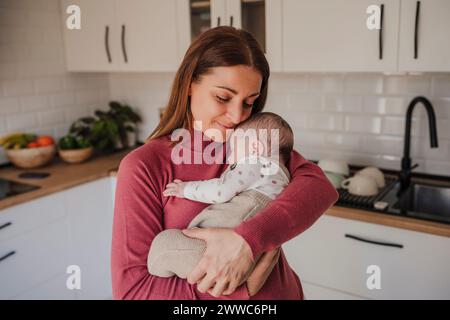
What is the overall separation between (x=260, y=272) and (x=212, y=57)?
451mm

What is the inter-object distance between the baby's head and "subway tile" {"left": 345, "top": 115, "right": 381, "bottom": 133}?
139 cm

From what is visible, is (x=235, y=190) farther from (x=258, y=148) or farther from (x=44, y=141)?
(x=44, y=141)

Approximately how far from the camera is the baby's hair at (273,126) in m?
1.10

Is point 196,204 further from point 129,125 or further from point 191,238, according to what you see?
point 129,125

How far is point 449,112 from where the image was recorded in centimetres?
219

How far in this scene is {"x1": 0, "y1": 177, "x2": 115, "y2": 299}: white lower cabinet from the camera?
2176 mm

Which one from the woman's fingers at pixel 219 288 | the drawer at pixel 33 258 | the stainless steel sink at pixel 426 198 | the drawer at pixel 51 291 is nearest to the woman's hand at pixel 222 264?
the woman's fingers at pixel 219 288

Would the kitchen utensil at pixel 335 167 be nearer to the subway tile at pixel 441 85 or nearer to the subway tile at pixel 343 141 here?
the subway tile at pixel 343 141

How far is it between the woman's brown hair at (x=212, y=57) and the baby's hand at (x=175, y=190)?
14 cm

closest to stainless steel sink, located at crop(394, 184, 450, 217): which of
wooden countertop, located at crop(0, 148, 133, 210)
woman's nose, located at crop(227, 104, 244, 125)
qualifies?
woman's nose, located at crop(227, 104, 244, 125)

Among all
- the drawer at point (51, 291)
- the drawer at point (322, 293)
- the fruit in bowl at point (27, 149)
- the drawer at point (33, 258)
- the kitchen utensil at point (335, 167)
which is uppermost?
the fruit in bowl at point (27, 149)

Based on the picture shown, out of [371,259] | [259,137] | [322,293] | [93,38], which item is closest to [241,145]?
[259,137]

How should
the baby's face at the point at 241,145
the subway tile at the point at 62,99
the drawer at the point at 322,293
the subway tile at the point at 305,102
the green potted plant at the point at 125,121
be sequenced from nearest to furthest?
the baby's face at the point at 241,145 < the drawer at the point at 322,293 < the subway tile at the point at 305,102 < the subway tile at the point at 62,99 < the green potted plant at the point at 125,121
